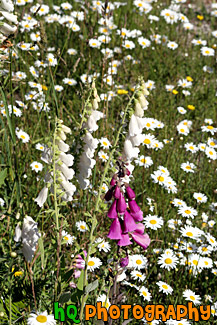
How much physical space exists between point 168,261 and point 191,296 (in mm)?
270

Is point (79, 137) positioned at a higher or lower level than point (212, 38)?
lower

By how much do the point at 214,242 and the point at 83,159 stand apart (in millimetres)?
1558

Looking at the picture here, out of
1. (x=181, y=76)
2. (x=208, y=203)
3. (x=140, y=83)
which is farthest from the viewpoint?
(x=181, y=76)

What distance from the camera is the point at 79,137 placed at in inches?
65.1

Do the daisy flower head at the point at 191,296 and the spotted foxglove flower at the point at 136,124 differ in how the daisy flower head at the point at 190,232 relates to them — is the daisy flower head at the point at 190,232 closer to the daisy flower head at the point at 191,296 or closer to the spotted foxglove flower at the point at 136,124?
the daisy flower head at the point at 191,296

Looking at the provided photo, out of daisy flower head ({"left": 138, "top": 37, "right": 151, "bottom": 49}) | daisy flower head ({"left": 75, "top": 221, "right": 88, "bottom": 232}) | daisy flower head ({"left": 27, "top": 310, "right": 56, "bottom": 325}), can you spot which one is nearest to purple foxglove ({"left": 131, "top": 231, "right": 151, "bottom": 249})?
daisy flower head ({"left": 27, "top": 310, "right": 56, "bottom": 325})

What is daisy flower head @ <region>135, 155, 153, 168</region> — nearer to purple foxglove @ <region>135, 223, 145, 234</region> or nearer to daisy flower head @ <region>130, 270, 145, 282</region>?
daisy flower head @ <region>130, 270, 145, 282</region>

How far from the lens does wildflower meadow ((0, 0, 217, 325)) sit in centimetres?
167

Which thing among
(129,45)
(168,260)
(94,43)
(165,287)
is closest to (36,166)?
(168,260)

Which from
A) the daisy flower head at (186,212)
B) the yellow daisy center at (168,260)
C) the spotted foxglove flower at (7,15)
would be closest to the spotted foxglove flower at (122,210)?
the spotted foxglove flower at (7,15)

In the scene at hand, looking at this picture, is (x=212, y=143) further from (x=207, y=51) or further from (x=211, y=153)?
(x=207, y=51)

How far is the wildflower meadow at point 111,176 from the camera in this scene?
65.8 inches

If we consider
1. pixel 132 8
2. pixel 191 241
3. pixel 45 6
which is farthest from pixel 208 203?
pixel 132 8

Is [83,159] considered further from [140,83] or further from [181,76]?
[181,76]
